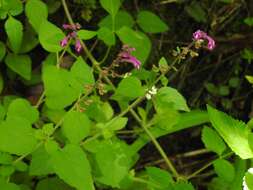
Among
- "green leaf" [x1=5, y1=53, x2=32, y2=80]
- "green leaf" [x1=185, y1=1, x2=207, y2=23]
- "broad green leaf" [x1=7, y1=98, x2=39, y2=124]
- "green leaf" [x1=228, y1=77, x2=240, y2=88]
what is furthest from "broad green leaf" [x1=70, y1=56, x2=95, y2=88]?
"green leaf" [x1=228, y1=77, x2=240, y2=88]

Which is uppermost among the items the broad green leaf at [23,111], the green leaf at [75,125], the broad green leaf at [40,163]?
the green leaf at [75,125]

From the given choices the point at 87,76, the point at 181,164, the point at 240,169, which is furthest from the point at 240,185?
the point at 181,164

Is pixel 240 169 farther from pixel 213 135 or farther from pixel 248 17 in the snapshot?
pixel 248 17

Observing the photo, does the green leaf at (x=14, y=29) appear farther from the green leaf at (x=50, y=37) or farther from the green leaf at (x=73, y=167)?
the green leaf at (x=73, y=167)

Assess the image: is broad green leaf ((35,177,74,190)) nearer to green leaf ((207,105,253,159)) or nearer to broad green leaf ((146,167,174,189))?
broad green leaf ((146,167,174,189))

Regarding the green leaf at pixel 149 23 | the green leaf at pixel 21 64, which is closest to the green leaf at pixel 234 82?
the green leaf at pixel 149 23

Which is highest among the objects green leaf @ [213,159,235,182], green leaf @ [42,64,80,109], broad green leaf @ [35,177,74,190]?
green leaf @ [42,64,80,109]

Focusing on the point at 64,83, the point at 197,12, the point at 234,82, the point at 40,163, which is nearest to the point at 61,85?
the point at 64,83
